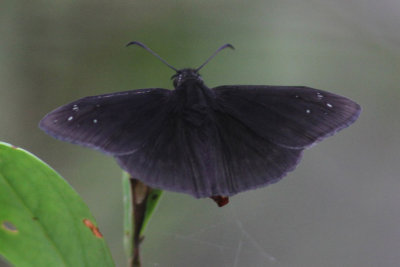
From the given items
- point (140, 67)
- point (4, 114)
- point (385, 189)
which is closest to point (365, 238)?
point (385, 189)

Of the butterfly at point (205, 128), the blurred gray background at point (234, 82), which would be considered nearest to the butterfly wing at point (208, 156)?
the butterfly at point (205, 128)

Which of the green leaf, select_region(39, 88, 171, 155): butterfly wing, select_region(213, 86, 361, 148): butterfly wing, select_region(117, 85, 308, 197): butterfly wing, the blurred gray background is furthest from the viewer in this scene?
the blurred gray background

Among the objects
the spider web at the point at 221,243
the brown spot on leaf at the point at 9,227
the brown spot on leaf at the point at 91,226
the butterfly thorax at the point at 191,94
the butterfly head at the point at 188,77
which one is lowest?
the spider web at the point at 221,243

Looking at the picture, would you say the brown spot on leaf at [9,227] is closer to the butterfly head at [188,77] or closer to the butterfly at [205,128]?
the butterfly at [205,128]

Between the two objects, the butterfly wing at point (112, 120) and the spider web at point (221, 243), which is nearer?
the butterfly wing at point (112, 120)

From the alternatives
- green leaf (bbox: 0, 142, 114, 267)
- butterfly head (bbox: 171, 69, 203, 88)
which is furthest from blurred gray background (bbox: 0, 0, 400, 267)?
green leaf (bbox: 0, 142, 114, 267)

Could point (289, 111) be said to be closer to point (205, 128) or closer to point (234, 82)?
point (205, 128)

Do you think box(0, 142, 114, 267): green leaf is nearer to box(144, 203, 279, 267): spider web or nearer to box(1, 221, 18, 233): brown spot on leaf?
box(1, 221, 18, 233): brown spot on leaf
